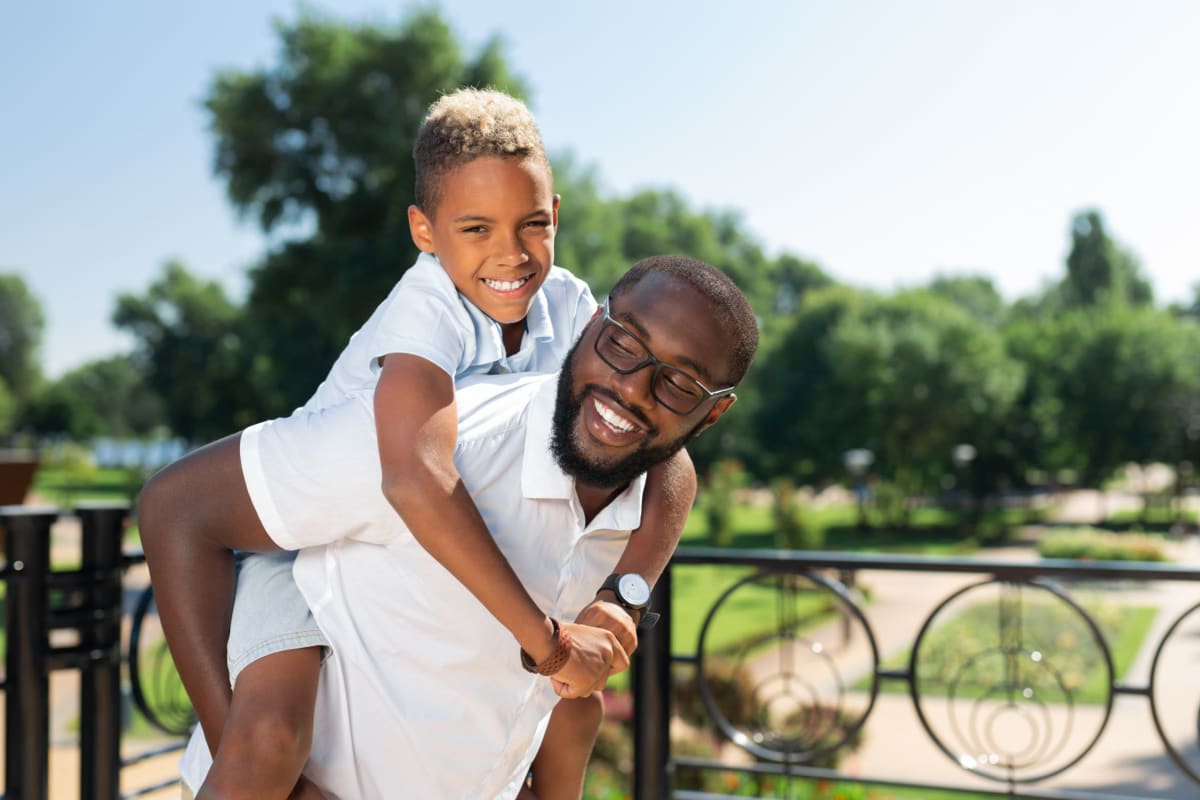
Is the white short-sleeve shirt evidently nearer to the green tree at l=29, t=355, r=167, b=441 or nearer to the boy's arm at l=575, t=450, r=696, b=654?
the boy's arm at l=575, t=450, r=696, b=654

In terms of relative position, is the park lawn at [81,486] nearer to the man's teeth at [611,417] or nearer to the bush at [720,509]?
the bush at [720,509]

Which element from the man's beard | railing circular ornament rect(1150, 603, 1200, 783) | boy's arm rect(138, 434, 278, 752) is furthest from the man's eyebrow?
railing circular ornament rect(1150, 603, 1200, 783)

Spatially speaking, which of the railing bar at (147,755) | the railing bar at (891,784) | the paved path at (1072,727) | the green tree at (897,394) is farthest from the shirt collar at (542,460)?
the green tree at (897,394)

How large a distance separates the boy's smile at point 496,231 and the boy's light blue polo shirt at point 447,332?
35mm

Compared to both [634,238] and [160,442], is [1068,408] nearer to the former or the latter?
[634,238]

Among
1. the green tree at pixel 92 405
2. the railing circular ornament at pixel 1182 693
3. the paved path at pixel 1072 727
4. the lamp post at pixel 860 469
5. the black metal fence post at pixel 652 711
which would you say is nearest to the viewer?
the black metal fence post at pixel 652 711

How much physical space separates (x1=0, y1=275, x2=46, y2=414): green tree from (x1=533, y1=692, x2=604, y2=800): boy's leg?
275 feet

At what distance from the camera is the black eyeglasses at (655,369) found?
5.46 feet

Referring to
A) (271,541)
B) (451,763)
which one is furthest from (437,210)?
(451,763)

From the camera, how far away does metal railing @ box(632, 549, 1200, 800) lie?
10.8 ft

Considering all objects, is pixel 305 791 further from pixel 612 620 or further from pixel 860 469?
pixel 860 469

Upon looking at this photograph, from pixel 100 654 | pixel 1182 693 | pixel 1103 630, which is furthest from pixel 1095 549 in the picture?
pixel 100 654

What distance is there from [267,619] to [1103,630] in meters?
14.4

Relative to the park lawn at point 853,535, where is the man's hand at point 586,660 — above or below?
above
